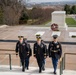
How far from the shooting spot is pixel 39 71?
7070 mm

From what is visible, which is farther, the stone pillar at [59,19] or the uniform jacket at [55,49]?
the stone pillar at [59,19]

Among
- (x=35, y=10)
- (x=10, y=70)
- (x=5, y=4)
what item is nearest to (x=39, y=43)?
(x=10, y=70)

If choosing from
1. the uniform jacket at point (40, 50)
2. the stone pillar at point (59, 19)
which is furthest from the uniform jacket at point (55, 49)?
the stone pillar at point (59, 19)

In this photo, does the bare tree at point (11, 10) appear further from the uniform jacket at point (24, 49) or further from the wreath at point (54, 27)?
the uniform jacket at point (24, 49)

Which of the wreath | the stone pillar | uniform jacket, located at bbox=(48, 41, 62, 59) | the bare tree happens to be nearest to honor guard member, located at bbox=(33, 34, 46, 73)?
uniform jacket, located at bbox=(48, 41, 62, 59)

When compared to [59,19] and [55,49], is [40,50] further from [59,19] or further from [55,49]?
[59,19]

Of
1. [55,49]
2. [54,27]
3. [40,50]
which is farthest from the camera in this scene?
[54,27]

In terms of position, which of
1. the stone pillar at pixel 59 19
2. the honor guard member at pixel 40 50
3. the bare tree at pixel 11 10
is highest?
the honor guard member at pixel 40 50

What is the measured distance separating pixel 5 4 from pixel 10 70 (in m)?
23.5

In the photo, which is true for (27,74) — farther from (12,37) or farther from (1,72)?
(12,37)

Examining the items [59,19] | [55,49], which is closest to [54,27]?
[59,19]

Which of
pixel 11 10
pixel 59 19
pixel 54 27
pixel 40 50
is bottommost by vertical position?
pixel 11 10

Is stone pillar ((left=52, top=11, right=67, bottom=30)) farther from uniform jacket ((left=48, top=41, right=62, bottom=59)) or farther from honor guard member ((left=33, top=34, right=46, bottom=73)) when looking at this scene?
uniform jacket ((left=48, top=41, right=62, bottom=59))

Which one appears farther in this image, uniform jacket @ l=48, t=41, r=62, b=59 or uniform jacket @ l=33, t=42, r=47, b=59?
uniform jacket @ l=33, t=42, r=47, b=59
